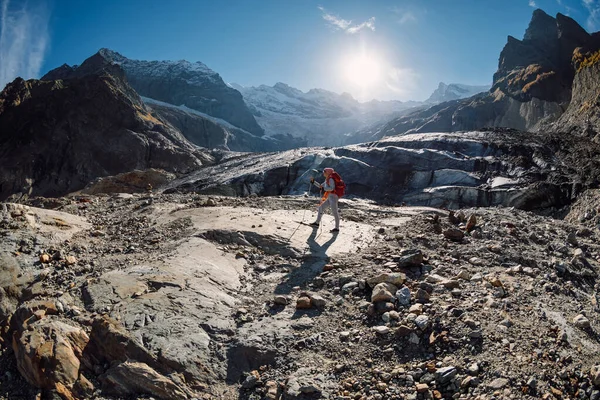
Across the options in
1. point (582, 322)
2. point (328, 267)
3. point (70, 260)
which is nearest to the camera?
point (582, 322)

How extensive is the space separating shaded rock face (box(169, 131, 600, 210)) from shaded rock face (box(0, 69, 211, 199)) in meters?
32.0

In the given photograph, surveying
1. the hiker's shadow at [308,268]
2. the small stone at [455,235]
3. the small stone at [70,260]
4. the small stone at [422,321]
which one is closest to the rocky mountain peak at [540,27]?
the small stone at [455,235]

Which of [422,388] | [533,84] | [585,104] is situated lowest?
[422,388]

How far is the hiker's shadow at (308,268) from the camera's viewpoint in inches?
297

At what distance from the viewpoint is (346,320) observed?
239 inches

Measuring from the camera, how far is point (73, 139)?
6681 centimetres

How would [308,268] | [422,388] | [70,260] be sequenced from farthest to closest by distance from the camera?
[308,268] < [70,260] < [422,388]

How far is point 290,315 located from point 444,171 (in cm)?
2579

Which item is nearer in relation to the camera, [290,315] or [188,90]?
[290,315]

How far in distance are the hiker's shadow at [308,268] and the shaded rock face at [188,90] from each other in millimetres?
176797

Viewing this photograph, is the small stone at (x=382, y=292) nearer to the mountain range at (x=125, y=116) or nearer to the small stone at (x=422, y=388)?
the small stone at (x=422, y=388)

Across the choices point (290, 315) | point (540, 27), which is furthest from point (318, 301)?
point (540, 27)

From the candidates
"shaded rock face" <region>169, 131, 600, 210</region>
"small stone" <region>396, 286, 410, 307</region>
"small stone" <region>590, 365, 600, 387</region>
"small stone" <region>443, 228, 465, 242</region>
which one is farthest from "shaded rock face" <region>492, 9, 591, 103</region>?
"small stone" <region>590, 365, 600, 387</region>

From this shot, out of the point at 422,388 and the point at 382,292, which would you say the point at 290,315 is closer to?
the point at 382,292
